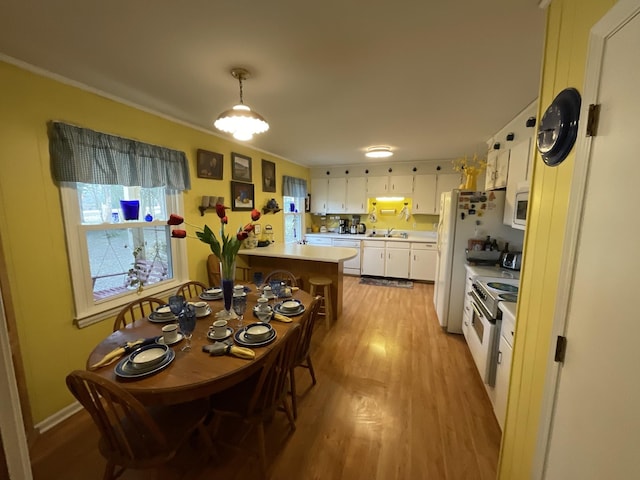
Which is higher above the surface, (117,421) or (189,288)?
(189,288)

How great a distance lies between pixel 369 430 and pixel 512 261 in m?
2.14

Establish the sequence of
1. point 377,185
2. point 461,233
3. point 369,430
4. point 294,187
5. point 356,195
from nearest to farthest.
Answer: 1. point 369,430
2. point 461,233
3. point 294,187
4. point 377,185
5. point 356,195

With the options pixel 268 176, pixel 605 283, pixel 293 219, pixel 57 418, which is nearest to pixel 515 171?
pixel 605 283

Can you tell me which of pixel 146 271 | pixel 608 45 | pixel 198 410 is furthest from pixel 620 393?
pixel 146 271

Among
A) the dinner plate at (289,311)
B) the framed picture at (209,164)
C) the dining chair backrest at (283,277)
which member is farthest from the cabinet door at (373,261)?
the dinner plate at (289,311)

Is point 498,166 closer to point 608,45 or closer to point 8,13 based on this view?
point 608,45

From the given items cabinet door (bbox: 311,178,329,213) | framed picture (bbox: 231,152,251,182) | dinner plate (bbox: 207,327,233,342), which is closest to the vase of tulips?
dinner plate (bbox: 207,327,233,342)

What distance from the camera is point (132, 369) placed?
4.12ft

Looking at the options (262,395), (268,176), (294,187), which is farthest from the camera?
(294,187)

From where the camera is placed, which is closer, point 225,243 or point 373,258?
point 225,243

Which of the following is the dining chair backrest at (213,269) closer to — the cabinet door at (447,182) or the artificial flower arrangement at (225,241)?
the artificial flower arrangement at (225,241)

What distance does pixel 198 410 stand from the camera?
1.42 meters

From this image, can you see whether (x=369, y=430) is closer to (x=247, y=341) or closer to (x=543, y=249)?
(x=247, y=341)

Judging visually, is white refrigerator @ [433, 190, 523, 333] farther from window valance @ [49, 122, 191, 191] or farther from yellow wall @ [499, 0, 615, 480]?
window valance @ [49, 122, 191, 191]
